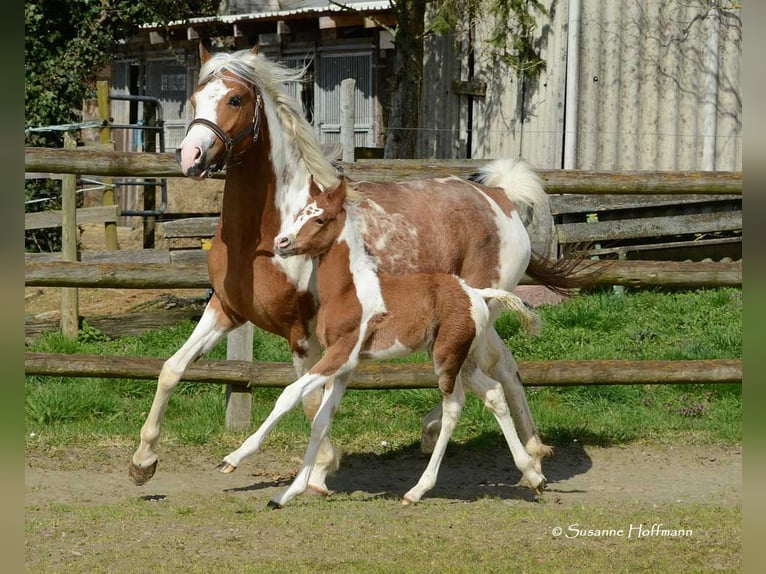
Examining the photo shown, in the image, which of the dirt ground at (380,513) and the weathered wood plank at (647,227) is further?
the weathered wood plank at (647,227)

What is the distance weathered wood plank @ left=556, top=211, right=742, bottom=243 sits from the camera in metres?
10.4

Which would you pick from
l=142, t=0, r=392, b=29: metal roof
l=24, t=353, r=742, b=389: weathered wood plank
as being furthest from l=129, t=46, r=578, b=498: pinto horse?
l=142, t=0, r=392, b=29: metal roof

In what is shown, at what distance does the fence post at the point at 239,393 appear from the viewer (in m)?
6.89

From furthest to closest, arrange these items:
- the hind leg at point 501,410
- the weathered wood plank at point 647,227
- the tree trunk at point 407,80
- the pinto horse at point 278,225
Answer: the tree trunk at point 407,80
the weathered wood plank at point 647,227
the hind leg at point 501,410
the pinto horse at point 278,225

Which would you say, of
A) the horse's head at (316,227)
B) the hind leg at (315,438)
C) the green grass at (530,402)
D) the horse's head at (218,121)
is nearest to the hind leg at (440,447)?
the hind leg at (315,438)

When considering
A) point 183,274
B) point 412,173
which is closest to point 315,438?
point 183,274

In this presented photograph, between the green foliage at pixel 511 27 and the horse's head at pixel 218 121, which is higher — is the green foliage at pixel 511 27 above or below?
above

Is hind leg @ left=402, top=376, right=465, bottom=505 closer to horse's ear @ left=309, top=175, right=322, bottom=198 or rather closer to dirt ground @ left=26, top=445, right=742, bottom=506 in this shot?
dirt ground @ left=26, top=445, right=742, bottom=506

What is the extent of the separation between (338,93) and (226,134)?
496 inches

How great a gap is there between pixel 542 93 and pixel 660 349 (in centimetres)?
512

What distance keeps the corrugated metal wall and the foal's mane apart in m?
7.19

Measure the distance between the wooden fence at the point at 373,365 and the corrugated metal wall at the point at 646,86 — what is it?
5.30 metres

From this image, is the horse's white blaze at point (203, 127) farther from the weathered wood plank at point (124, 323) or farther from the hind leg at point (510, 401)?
the weathered wood plank at point (124, 323)
